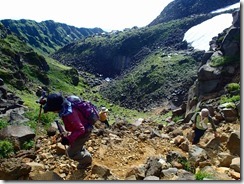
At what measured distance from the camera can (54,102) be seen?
645 cm

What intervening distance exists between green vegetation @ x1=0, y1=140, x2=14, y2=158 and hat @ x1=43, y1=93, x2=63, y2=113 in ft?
7.45

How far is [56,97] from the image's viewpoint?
21.1 ft

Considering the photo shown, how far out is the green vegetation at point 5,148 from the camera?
8039 mm

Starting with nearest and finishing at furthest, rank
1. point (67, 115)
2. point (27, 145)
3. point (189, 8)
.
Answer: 1. point (67, 115)
2. point (27, 145)
3. point (189, 8)

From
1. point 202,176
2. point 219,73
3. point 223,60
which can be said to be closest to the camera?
point 202,176

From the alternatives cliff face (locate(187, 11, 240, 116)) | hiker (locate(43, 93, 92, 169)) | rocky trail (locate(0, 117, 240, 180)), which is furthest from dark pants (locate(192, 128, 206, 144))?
cliff face (locate(187, 11, 240, 116))

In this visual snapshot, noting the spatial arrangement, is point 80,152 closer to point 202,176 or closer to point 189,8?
point 202,176

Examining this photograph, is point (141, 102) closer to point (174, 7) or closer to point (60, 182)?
point (60, 182)

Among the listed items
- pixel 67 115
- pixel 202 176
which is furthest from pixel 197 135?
pixel 67 115

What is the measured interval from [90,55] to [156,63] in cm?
4557

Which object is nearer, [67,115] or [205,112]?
[67,115]

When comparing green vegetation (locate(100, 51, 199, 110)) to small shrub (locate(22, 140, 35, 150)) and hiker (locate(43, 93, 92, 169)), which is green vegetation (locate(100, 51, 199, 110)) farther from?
hiker (locate(43, 93, 92, 169))

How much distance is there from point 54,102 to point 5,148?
245 cm

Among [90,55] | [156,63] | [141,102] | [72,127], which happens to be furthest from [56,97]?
[90,55]
